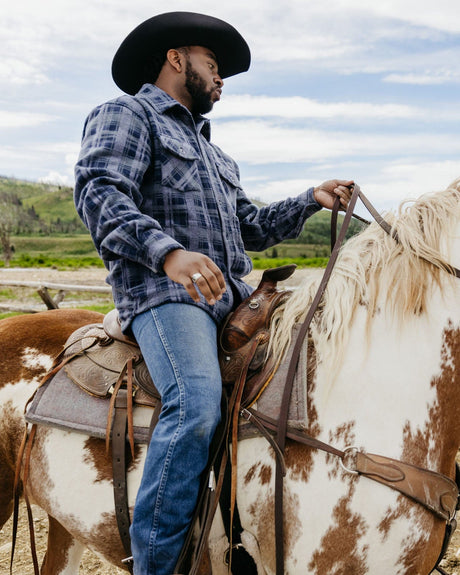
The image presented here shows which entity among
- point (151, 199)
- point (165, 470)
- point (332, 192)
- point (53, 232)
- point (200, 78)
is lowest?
point (165, 470)

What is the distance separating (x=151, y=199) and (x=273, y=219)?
87 centimetres

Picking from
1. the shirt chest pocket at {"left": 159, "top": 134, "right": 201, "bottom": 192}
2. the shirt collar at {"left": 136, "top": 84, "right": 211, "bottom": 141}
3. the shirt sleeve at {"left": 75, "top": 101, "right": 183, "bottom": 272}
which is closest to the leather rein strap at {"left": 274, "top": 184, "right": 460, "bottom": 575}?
the shirt sleeve at {"left": 75, "top": 101, "right": 183, "bottom": 272}

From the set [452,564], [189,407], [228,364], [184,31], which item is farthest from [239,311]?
[452,564]

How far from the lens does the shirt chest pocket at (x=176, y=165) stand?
2096 mm

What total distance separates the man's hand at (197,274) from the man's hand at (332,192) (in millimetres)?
962

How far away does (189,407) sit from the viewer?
1.78 meters

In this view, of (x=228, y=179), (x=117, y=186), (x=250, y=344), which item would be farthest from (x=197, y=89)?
(x=250, y=344)

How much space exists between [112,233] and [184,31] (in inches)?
46.2

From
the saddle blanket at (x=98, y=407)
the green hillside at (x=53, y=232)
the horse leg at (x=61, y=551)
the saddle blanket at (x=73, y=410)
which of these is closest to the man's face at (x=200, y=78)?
the saddle blanket at (x=98, y=407)

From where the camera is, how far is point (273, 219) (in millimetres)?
2732

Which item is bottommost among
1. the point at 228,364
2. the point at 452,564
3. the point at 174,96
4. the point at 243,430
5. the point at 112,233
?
the point at 452,564

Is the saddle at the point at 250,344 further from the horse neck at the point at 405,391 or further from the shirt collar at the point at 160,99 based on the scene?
the shirt collar at the point at 160,99

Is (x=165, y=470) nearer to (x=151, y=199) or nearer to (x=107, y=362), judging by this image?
(x=107, y=362)

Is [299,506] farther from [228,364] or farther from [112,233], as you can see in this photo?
[112,233]
